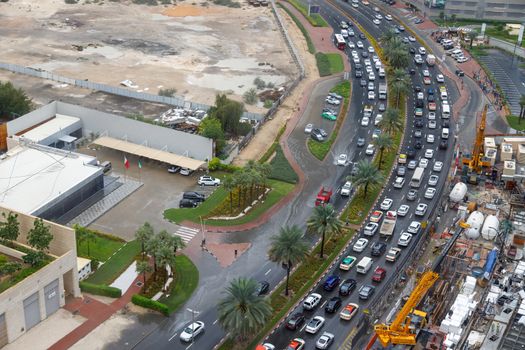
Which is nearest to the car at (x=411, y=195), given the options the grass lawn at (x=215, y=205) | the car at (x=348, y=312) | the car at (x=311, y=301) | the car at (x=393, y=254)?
the car at (x=393, y=254)

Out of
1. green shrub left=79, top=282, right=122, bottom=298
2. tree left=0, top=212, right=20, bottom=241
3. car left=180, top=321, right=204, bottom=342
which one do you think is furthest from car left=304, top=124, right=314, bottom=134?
tree left=0, top=212, right=20, bottom=241

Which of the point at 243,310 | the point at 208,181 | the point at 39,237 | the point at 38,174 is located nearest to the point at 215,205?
the point at 208,181

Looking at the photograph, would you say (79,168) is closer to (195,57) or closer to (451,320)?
(451,320)

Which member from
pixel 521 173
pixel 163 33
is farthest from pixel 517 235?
pixel 163 33

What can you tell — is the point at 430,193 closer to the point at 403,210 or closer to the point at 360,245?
the point at 403,210

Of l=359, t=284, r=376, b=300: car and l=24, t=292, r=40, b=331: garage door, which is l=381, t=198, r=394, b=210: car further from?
l=24, t=292, r=40, b=331: garage door
